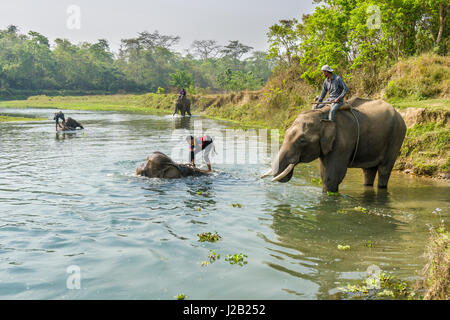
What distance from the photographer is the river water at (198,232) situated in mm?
5066

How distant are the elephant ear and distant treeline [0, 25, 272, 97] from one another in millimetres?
62470

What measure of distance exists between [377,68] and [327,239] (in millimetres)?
14653

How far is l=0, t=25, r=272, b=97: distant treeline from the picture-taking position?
88.3m

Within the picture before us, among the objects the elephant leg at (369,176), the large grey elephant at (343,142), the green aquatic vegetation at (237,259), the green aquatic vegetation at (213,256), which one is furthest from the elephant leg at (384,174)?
the green aquatic vegetation at (213,256)

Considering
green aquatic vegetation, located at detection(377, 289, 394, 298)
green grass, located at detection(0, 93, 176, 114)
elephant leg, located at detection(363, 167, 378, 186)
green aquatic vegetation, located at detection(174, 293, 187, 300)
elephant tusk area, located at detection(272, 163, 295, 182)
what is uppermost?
green grass, located at detection(0, 93, 176, 114)

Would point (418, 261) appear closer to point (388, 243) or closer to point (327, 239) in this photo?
point (388, 243)

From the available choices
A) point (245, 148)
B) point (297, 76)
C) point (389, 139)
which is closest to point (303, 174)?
point (389, 139)

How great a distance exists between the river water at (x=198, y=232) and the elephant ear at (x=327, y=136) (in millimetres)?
1112

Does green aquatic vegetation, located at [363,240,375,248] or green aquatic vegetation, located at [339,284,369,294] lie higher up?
green aquatic vegetation, located at [363,240,375,248]

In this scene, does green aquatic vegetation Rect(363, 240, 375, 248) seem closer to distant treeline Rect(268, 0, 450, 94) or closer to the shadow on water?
the shadow on water

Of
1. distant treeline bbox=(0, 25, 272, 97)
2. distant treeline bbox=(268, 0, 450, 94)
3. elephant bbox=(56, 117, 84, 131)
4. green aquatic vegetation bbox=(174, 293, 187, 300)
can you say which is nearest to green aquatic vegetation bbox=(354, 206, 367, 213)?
green aquatic vegetation bbox=(174, 293, 187, 300)
